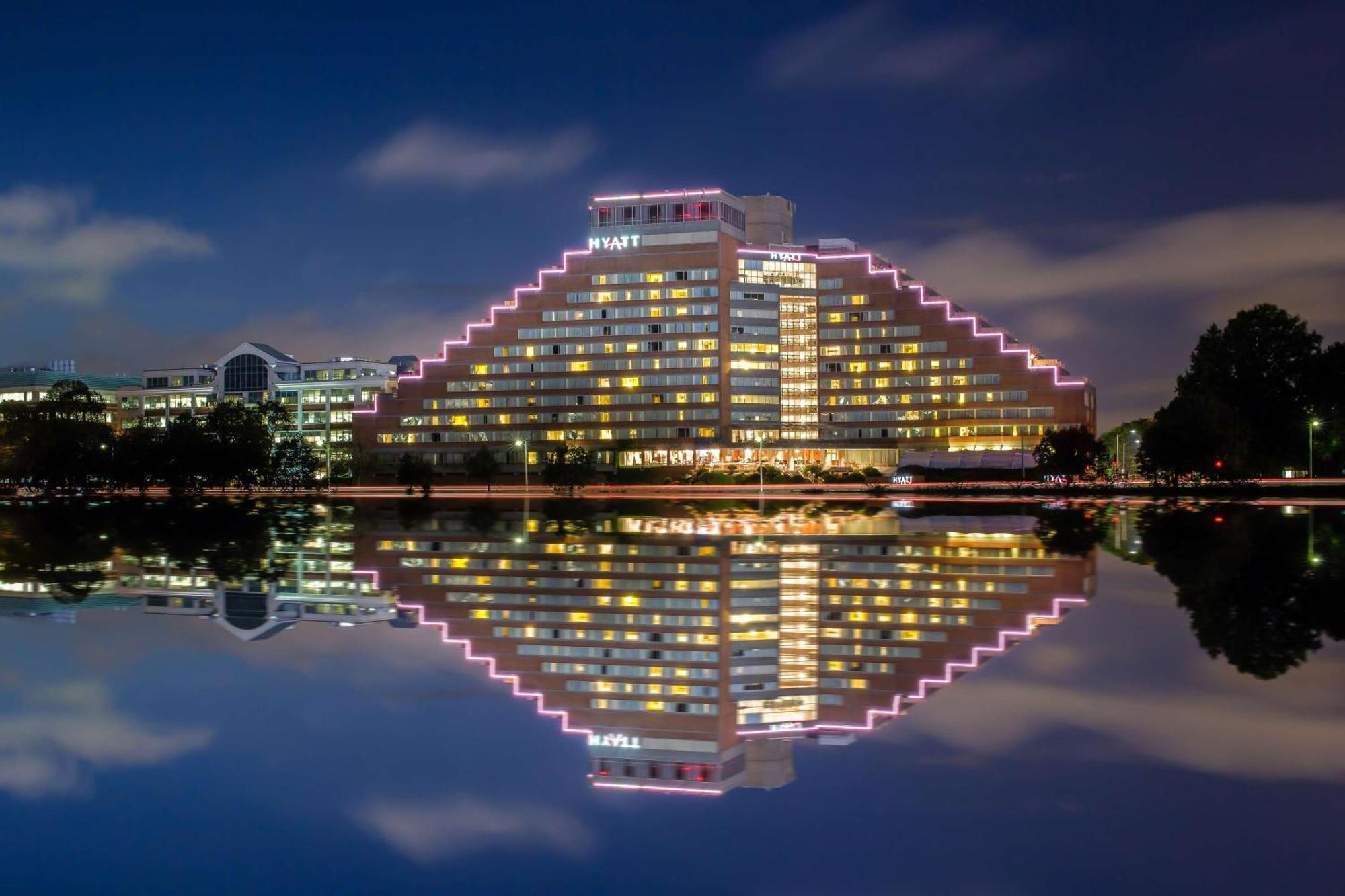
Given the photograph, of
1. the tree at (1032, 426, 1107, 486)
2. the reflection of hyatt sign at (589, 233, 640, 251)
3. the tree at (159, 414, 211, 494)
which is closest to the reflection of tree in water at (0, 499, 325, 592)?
the tree at (159, 414, 211, 494)

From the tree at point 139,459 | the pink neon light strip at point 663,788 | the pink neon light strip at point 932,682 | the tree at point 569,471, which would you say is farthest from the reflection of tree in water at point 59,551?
the tree at point 569,471

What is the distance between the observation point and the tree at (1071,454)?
14112 centimetres

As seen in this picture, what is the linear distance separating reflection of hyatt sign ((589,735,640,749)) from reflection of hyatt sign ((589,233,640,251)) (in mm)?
183476

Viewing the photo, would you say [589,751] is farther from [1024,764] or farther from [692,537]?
[692,537]

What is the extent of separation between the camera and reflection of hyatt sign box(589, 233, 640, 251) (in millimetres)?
198000

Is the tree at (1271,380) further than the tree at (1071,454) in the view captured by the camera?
Yes

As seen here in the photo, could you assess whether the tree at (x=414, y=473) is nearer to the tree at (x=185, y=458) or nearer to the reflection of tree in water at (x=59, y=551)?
the tree at (x=185, y=458)

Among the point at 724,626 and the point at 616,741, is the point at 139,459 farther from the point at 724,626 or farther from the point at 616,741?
the point at 616,741

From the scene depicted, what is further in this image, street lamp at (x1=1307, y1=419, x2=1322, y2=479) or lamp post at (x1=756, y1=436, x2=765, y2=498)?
street lamp at (x1=1307, y1=419, x2=1322, y2=479)

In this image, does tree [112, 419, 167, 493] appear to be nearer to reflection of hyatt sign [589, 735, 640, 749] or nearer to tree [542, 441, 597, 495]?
tree [542, 441, 597, 495]

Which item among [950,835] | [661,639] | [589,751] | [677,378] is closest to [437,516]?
[661,639]

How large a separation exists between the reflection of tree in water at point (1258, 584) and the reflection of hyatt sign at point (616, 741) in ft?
43.6

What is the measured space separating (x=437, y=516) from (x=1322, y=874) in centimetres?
8204

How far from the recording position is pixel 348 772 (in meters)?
16.6
